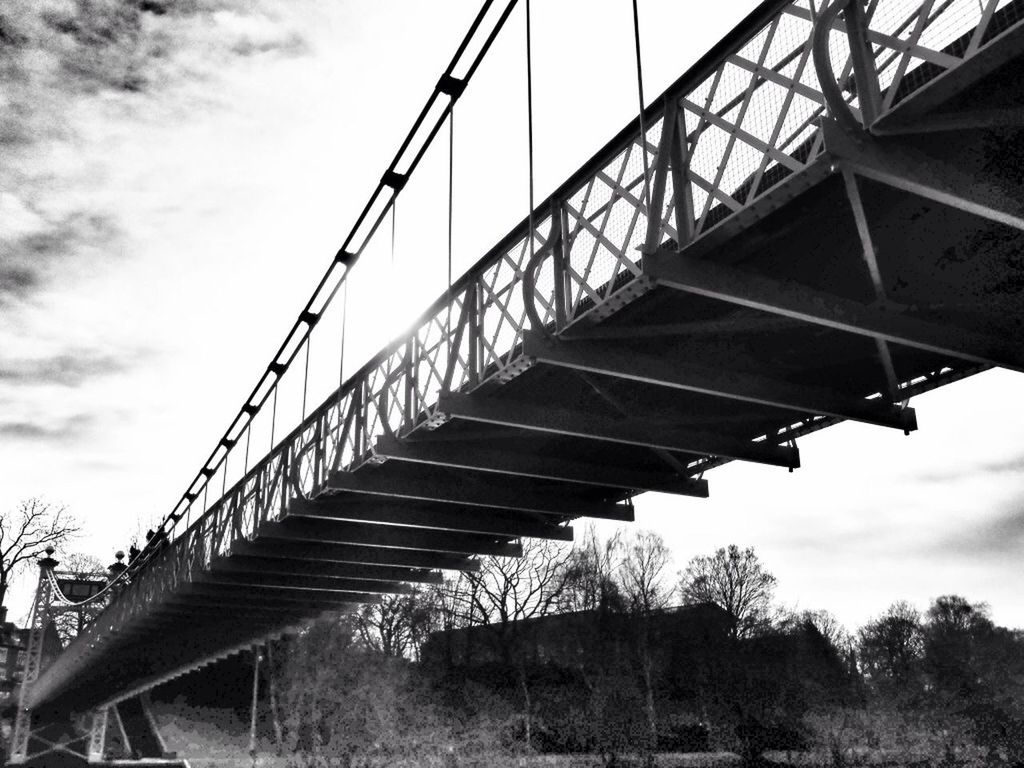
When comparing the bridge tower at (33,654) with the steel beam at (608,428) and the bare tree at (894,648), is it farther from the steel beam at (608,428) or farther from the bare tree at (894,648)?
the steel beam at (608,428)

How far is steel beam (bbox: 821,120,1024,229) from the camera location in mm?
5844

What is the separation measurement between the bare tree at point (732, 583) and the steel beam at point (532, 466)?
43542mm

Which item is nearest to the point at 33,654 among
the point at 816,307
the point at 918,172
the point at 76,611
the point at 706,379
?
Result: the point at 76,611

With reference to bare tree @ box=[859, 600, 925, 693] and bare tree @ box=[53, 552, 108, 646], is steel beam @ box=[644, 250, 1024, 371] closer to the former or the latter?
bare tree @ box=[859, 600, 925, 693]

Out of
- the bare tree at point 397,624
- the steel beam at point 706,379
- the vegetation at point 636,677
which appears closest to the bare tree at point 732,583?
the vegetation at point 636,677

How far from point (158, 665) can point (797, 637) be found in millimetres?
32155

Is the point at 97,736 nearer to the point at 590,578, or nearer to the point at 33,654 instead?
the point at 33,654

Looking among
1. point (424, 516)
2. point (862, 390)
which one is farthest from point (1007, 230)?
point (424, 516)

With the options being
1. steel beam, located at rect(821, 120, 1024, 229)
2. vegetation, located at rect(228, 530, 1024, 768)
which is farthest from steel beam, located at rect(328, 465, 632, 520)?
vegetation, located at rect(228, 530, 1024, 768)

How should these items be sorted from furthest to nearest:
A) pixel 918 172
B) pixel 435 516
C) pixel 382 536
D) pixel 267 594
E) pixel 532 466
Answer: pixel 267 594, pixel 382 536, pixel 435 516, pixel 532 466, pixel 918 172

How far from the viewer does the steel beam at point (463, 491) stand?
1530 cm

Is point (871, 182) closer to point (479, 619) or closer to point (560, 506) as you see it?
point (560, 506)

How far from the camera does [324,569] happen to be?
2308 cm

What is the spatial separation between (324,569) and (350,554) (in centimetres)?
227
